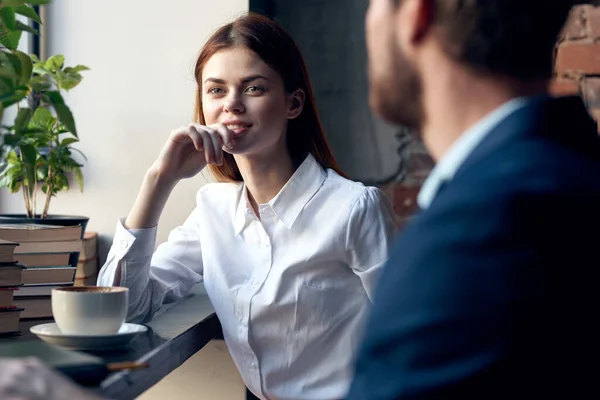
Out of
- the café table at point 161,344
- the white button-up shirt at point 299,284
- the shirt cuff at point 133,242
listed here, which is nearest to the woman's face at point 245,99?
the white button-up shirt at point 299,284

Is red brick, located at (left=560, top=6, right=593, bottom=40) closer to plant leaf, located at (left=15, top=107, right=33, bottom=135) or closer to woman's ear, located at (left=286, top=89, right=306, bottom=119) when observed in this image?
woman's ear, located at (left=286, top=89, right=306, bottom=119)

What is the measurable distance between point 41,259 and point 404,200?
0.92 metres

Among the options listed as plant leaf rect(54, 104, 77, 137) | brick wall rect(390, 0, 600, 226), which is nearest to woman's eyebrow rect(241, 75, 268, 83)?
plant leaf rect(54, 104, 77, 137)

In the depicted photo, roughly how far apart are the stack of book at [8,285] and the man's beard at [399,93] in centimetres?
68

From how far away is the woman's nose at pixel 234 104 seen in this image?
1511mm

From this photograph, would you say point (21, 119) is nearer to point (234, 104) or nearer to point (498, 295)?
point (234, 104)

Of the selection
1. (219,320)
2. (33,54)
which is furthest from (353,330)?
(33,54)

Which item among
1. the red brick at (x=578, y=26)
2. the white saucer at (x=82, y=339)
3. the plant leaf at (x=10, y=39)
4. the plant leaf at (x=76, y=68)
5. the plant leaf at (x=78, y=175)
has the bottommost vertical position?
the white saucer at (x=82, y=339)

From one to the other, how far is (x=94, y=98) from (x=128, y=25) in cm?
18

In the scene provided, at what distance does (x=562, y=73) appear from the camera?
1922 millimetres

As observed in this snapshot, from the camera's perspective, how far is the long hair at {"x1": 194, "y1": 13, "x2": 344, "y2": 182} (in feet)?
5.14

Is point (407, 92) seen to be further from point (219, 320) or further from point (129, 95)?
point (129, 95)

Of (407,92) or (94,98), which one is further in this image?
(94,98)

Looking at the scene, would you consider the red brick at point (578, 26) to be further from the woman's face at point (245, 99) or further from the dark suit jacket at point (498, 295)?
the dark suit jacket at point (498, 295)
